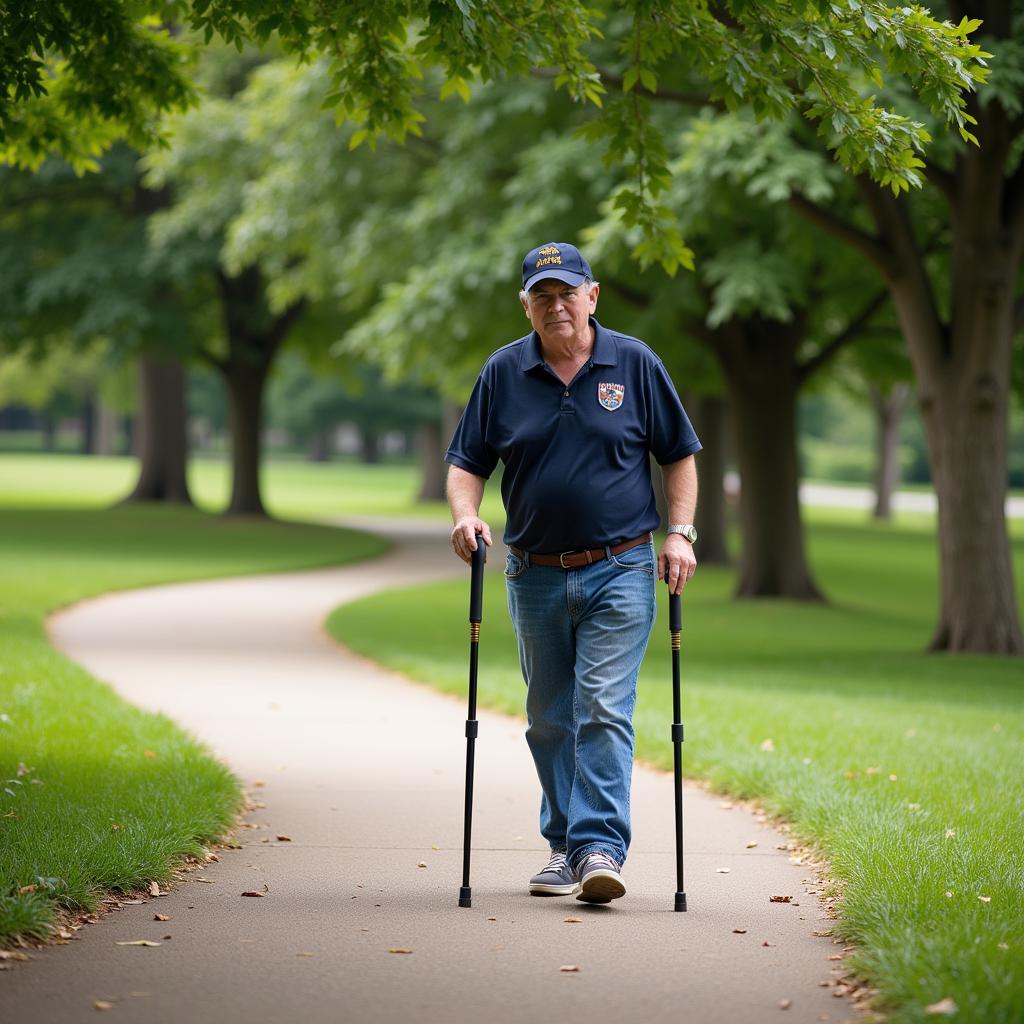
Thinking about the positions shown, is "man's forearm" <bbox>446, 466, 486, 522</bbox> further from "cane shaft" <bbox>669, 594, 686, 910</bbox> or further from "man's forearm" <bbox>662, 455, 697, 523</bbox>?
"cane shaft" <bbox>669, 594, 686, 910</bbox>

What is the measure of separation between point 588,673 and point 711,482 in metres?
23.4

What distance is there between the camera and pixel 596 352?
578 cm

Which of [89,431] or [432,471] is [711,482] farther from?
[89,431]

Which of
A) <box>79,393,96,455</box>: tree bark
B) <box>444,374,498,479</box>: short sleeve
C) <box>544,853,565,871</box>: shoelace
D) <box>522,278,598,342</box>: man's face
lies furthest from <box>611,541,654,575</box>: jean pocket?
<box>79,393,96,455</box>: tree bark

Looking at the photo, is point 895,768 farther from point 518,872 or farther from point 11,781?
point 11,781

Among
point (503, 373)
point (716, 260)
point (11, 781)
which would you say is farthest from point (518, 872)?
point (716, 260)

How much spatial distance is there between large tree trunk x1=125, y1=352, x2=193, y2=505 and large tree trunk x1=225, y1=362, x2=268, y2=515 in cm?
261

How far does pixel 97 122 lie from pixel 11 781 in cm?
379

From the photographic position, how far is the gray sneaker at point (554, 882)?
580cm

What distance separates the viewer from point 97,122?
9008 millimetres

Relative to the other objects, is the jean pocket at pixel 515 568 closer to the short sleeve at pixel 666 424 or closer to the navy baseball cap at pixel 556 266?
the short sleeve at pixel 666 424

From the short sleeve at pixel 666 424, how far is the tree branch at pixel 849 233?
9.35 meters

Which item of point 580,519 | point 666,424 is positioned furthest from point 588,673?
point 666,424

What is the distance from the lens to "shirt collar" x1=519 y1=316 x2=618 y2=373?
5777mm
